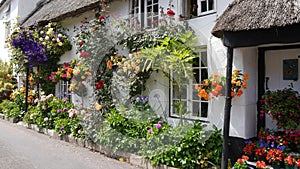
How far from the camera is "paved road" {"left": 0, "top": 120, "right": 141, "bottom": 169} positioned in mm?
5570

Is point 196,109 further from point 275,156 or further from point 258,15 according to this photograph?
point 258,15

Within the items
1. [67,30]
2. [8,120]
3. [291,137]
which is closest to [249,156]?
[291,137]

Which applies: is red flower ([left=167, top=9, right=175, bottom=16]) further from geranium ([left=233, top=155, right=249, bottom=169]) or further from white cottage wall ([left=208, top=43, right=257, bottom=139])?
geranium ([left=233, top=155, right=249, bottom=169])

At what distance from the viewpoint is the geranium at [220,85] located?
4.96 m

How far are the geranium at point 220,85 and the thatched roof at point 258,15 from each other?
844 millimetres

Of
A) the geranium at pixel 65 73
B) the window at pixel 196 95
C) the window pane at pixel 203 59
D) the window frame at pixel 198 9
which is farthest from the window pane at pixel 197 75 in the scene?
the geranium at pixel 65 73

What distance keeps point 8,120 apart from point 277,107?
1007cm

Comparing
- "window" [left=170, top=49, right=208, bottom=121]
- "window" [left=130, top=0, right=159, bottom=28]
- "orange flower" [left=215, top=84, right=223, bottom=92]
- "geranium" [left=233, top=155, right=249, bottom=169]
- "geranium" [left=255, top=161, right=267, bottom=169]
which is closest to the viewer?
"geranium" [left=255, top=161, right=267, bottom=169]

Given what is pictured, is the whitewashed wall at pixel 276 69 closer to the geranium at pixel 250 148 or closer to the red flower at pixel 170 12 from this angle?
the geranium at pixel 250 148

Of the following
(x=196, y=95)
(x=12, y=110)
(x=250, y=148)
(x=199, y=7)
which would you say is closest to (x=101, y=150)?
(x=196, y=95)

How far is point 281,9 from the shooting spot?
407cm

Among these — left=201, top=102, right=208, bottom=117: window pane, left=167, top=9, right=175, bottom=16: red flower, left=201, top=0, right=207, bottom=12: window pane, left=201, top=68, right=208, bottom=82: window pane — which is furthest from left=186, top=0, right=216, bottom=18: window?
left=201, top=102, right=208, bottom=117: window pane

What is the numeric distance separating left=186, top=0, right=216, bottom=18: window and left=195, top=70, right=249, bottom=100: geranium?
143cm

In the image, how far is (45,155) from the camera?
247 inches
